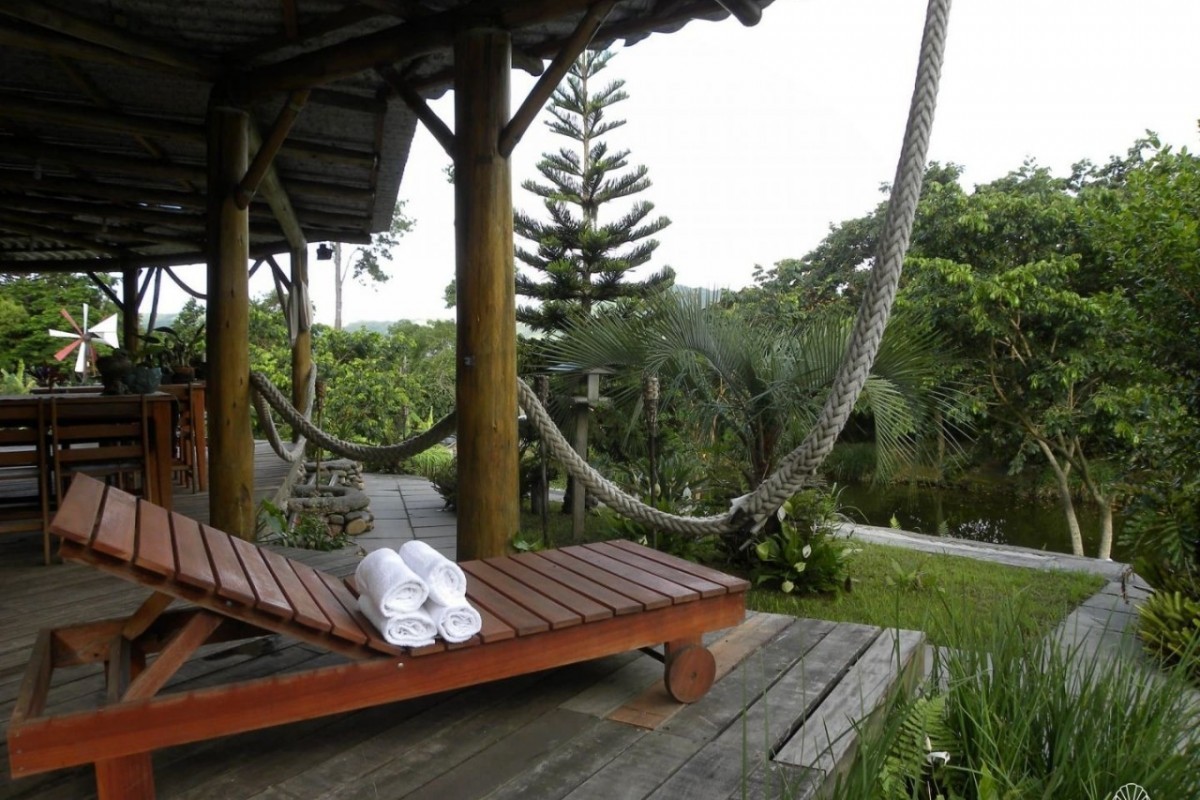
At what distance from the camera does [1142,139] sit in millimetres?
10797

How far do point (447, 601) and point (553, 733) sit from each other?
391 mm

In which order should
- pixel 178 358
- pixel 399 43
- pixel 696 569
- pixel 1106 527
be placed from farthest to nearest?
pixel 1106 527
pixel 178 358
pixel 399 43
pixel 696 569

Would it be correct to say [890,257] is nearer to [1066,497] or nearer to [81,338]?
[1066,497]

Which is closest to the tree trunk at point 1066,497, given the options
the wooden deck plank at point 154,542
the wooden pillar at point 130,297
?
the wooden deck plank at point 154,542

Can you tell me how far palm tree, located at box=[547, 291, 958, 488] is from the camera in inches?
157

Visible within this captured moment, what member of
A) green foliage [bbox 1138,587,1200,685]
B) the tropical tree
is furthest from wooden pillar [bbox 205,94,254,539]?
the tropical tree

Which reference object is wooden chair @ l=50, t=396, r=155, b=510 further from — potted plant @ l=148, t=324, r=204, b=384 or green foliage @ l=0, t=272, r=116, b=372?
green foliage @ l=0, t=272, r=116, b=372

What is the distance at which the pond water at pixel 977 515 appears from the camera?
9.73 m

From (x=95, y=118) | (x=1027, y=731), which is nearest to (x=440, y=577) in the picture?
(x=1027, y=731)

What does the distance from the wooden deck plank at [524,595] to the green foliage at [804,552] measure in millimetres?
2454

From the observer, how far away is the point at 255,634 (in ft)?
5.68

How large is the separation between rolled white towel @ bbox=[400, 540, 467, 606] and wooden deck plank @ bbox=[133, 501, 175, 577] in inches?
18.6

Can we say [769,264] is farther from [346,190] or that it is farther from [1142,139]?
[346,190]

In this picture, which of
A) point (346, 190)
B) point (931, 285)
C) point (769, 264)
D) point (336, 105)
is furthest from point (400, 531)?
point (769, 264)
